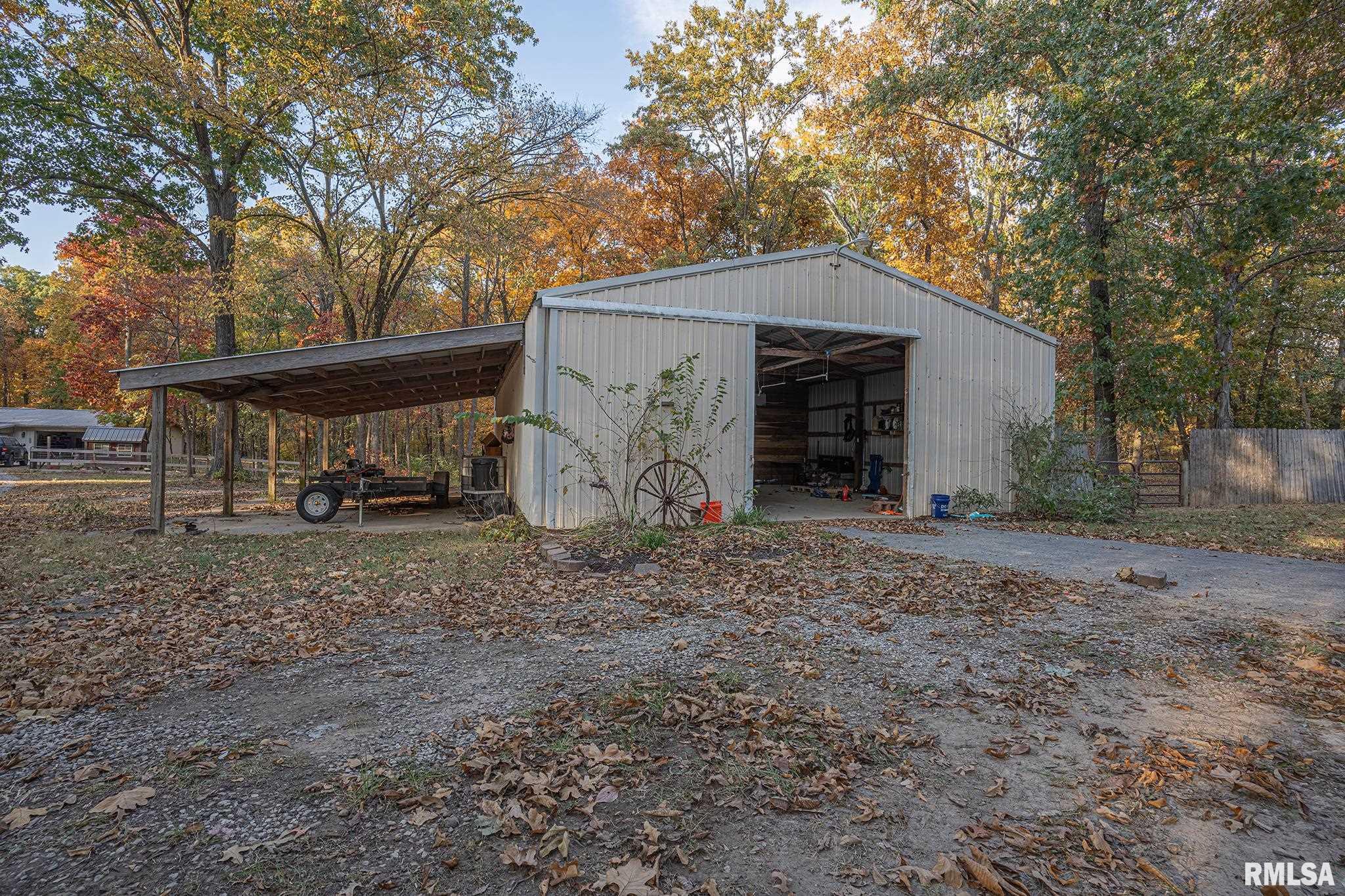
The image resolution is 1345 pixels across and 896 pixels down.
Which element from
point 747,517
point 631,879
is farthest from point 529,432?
point 631,879

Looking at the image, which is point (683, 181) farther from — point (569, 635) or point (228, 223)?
point (569, 635)

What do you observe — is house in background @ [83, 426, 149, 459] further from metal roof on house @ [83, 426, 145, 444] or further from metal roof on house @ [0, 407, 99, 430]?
metal roof on house @ [0, 407, 99, 430]

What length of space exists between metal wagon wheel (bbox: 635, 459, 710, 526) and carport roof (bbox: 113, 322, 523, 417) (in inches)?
114

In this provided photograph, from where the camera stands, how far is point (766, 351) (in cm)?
1120

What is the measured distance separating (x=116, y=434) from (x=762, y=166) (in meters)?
29.4

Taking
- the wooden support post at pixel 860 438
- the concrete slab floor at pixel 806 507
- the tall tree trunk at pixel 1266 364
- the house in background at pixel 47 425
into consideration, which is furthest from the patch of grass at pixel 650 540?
the house in background at pixel 47 425

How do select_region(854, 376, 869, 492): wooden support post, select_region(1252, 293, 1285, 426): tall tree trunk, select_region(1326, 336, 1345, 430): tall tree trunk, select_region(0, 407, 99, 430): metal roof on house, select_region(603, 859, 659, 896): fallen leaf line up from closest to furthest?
select_region(603, 859, 659, 896): fallen leaf < select_region(854, 376, 869, 492): wooden support post < select_region(1252, 293, 1285, 426): tall tree trunk < select_region(1326, 336, 1345, 430): tall tree trunk < select_region(0, 407, 99, 430): metal roof on house

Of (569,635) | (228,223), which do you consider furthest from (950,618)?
(228,223)

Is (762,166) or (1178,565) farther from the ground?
(762,166)

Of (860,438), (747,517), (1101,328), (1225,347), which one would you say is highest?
(1225,347)

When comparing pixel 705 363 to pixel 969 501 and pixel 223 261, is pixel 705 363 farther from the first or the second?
pixel 223 261

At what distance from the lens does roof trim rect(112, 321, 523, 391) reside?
786 cm

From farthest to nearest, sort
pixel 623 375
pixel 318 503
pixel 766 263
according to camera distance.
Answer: pixel 318 503, pixel 766 263, pixel 623 375

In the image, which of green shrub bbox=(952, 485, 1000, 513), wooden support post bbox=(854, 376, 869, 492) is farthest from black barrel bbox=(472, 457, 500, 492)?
wooden support post bbox=(854, 376, 869, 492)
